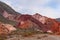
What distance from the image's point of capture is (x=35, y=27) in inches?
1395

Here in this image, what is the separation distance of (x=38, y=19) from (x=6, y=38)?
11.0 meters

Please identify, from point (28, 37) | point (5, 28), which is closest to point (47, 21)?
point (5, 28)

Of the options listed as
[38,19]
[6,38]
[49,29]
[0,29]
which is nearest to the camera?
[6,38]

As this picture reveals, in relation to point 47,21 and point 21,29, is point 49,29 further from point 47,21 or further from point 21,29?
point 21,29

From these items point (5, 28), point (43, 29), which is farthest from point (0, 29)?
point (43, 29)

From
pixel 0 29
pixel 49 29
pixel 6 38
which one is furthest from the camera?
pixel 49 29

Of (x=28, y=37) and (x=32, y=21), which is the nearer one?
(x=28, y=37)

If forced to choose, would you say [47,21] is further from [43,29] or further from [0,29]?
[0,29]

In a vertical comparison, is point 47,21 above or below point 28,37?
above

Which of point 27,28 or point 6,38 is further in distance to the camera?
point 27,28

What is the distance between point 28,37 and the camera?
88.8 ft

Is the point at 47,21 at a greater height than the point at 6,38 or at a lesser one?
greater

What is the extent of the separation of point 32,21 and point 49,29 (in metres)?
3.05

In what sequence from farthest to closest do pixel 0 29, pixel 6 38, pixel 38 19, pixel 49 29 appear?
pixel 38 19, pixel 49 29, pixel 0 29, pixel 6 38
